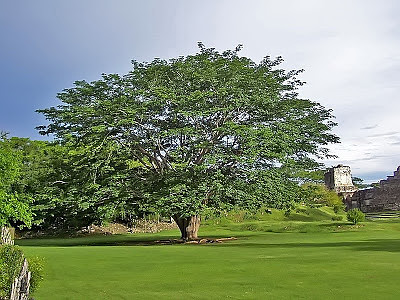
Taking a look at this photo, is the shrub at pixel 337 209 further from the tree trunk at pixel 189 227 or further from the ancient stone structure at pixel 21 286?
the ancient stone structure at pixel 21 286

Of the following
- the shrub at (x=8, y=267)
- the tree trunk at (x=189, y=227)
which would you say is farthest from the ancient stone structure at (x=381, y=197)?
the shrub at (x=8, y=267)

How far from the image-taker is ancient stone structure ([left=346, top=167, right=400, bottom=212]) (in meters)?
56.7

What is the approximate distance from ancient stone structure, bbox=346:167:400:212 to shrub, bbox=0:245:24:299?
2178 inches

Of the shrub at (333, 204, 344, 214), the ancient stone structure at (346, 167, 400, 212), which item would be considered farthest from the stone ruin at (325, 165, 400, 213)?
the shrub at (333, 204, 344, 214)

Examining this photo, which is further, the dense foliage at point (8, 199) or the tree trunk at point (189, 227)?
the tree trunk at point (189, 227)

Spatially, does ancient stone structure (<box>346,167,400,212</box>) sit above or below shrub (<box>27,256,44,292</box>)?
above

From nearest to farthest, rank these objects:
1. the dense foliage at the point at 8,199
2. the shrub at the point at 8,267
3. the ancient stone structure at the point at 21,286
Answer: the ancient stone structure at the point at 21,286 → the shrub at the point at 8,267 → the dense foliage at the point at 8,199

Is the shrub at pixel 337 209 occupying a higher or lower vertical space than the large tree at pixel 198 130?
lower

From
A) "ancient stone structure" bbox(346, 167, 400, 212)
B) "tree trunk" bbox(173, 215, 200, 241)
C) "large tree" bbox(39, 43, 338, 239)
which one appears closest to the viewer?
"large tree" bbox(39, 43, 338, 239)

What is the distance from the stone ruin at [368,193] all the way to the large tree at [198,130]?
2929 cm

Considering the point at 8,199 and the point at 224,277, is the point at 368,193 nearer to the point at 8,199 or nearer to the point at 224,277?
the point at 224,277

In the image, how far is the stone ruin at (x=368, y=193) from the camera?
56781 millimetres

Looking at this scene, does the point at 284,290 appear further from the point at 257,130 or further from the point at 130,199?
the point at 130,199

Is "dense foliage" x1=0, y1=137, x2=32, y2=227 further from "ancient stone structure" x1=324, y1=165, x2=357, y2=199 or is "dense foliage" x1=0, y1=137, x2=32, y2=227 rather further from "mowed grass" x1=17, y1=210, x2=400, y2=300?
"ancient stone structure" x1=324, y1=165, x2=357, y2=199
